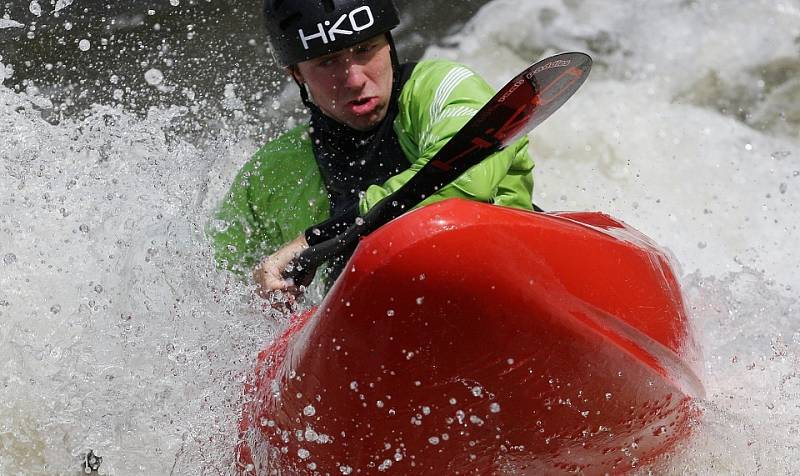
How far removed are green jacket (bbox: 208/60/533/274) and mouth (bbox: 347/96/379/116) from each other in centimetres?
7

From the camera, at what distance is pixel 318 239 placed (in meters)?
1.89

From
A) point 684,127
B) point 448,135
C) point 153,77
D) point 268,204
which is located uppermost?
point 448,135

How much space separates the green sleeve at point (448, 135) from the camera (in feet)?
5.96

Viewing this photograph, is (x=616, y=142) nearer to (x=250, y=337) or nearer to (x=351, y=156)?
(x=351, y=156)

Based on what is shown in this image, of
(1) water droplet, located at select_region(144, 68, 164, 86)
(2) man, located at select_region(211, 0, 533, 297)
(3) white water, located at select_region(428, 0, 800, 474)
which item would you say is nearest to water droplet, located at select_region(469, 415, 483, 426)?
(2) man, located at select_region(211, 0, 533, 297)

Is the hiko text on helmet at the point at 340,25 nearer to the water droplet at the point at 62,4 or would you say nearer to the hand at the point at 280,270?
the hand at the point at 280,270

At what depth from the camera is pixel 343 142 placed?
7.27 ft

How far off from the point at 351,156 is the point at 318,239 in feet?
1.21

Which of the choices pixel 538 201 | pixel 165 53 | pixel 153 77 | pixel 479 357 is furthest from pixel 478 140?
pixel 165 53

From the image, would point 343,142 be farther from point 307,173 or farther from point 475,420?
point 475,420

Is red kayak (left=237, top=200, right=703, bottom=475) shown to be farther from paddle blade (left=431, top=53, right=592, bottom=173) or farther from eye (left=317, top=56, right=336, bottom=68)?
eye (left=317, top=56, right=336, bottom=68)

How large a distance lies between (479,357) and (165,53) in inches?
123

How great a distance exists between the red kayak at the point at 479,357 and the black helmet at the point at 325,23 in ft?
2.41

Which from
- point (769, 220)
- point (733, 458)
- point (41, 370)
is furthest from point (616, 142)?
point (41, 370)
